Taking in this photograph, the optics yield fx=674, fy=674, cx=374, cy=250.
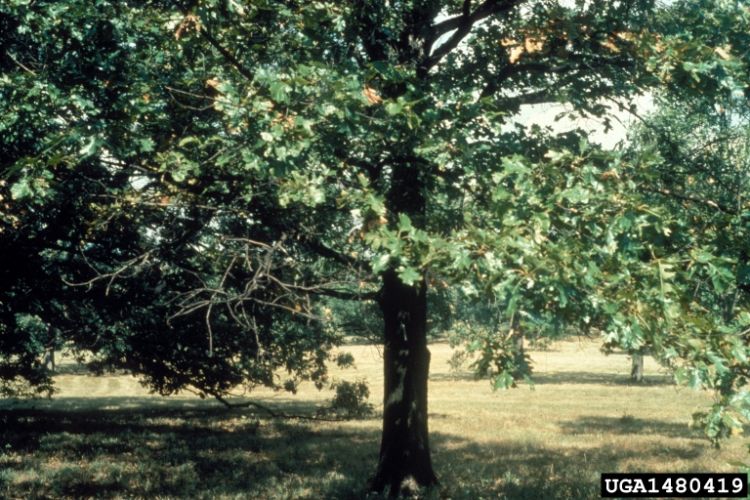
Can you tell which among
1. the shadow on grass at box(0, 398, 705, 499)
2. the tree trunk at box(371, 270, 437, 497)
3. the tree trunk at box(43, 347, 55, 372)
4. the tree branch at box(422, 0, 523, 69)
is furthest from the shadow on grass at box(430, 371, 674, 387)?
the tree branch at box(422, 0, 523, 69)

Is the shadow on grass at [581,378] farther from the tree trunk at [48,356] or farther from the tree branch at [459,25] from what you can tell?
the tree branch at [459,25]

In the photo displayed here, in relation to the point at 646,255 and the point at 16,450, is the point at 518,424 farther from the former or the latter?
the point at 646,255

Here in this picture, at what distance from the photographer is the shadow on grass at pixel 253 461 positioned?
39.6 ft

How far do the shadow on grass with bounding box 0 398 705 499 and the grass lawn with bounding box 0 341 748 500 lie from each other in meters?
0.03

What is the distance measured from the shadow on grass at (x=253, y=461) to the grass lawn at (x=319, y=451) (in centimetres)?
3

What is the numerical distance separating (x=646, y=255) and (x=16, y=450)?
16348mm

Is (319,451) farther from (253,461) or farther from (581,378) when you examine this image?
(581,378)

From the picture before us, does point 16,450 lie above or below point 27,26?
below

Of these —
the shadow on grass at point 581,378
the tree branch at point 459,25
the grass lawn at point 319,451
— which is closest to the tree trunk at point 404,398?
the grass lawn at point 319,451

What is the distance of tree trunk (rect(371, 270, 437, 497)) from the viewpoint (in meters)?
11.4

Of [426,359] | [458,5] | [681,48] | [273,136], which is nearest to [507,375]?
[273,136]

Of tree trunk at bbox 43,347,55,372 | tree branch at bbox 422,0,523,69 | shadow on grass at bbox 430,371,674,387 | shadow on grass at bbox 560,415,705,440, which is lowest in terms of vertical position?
shadow on grass at bbox 430,371,674,387

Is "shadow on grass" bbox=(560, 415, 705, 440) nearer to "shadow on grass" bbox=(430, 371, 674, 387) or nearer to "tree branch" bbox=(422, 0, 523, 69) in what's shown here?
"tree branch" bbox=(422, 0, 523, 69)

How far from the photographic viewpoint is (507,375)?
19.0 ft
